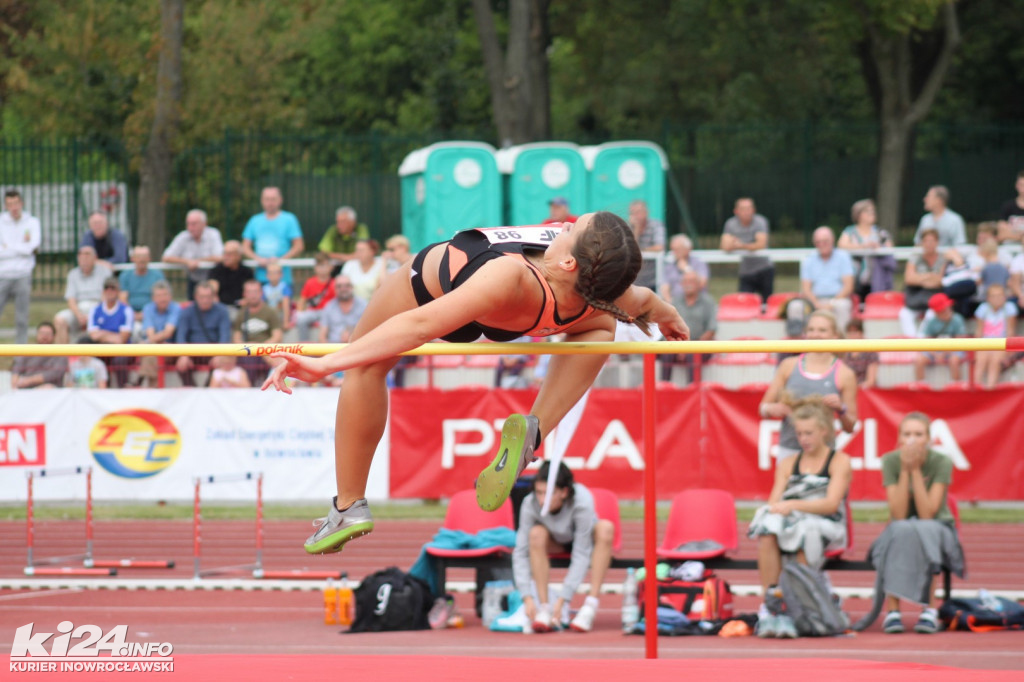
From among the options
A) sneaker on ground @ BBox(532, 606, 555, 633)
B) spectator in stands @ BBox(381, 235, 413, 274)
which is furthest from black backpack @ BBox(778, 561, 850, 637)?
spectator in stands @ BBox(381, 235, 413, 274)

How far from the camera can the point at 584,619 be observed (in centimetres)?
689

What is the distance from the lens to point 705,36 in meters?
26.9

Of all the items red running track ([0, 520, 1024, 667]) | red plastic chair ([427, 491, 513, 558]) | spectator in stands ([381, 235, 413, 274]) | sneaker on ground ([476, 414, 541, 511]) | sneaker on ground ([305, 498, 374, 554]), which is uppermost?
Answer: spectator in stands ([381, 235, 413, 274])

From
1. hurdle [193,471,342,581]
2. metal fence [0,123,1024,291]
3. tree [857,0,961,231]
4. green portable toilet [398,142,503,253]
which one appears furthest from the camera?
tree [857,0,961,231]

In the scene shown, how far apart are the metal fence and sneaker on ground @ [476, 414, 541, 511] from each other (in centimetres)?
1133

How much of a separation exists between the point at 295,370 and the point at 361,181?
45.1 feet

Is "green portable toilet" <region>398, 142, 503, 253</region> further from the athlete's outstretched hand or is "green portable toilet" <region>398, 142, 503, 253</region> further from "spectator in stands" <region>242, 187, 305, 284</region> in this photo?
the athlete's outstretched hand

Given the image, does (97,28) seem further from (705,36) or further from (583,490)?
(583,490)

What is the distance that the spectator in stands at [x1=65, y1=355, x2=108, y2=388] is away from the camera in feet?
32.6

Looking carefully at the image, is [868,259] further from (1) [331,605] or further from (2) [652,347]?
(2) [652,347]

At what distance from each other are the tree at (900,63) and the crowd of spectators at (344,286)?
25.7ft

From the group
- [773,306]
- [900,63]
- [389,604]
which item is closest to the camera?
[389,604]

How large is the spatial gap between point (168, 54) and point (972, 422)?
39.8 ft

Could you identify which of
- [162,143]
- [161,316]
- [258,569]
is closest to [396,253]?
[161,316]
